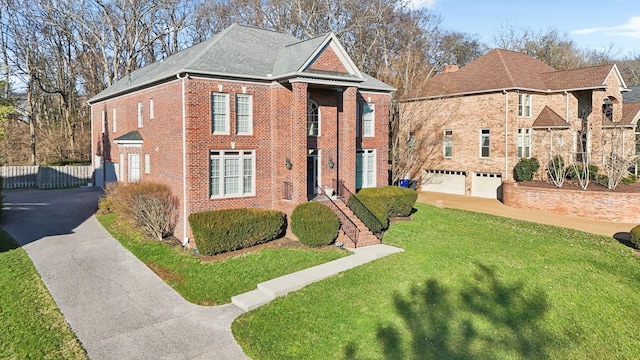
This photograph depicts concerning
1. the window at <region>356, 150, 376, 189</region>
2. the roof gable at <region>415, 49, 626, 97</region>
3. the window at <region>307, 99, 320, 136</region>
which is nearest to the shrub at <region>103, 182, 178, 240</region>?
the window at <region>307, 99, 320, 136</region>

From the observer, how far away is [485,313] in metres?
11.0

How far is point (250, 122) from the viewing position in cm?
1764

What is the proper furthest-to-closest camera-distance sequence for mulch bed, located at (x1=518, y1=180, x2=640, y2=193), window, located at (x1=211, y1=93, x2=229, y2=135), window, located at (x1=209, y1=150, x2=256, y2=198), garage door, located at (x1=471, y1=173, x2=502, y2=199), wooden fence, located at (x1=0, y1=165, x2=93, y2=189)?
wooden fence, located at (x1=0, y1=165, x2=93, y2=189), garage door, located at (x1=471, y1=173, x2=502, y2=199), mulch bed, located at (x1=518, y1=180, x2=640, y2=193), window, located at (x1=209, y1=150, x2=256, y2=198), window, located at (x1=211, y1=93, x2=229, y2=135)

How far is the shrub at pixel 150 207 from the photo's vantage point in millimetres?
16391

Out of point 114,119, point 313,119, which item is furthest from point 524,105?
point 114,119

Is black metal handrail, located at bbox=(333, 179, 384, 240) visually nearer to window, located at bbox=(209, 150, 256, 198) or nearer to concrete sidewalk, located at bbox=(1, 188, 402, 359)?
concrete sidewalk, located at bbox=(1, 188, 402, 359)

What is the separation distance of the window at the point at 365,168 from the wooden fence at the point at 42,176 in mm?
21236

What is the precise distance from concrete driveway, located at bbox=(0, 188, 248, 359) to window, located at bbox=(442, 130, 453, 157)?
22.2 metres

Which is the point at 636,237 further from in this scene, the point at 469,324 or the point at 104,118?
the point at 104,118

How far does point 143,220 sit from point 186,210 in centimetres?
189

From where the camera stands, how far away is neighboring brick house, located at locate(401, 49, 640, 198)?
2744 cm

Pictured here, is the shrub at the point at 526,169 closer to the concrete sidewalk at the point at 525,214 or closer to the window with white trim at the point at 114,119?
the concrete sidewalk at the point at 525,214

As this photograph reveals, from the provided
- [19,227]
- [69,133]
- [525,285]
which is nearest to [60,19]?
[69,133]

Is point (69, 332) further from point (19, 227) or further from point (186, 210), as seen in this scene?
point (19, 227)
